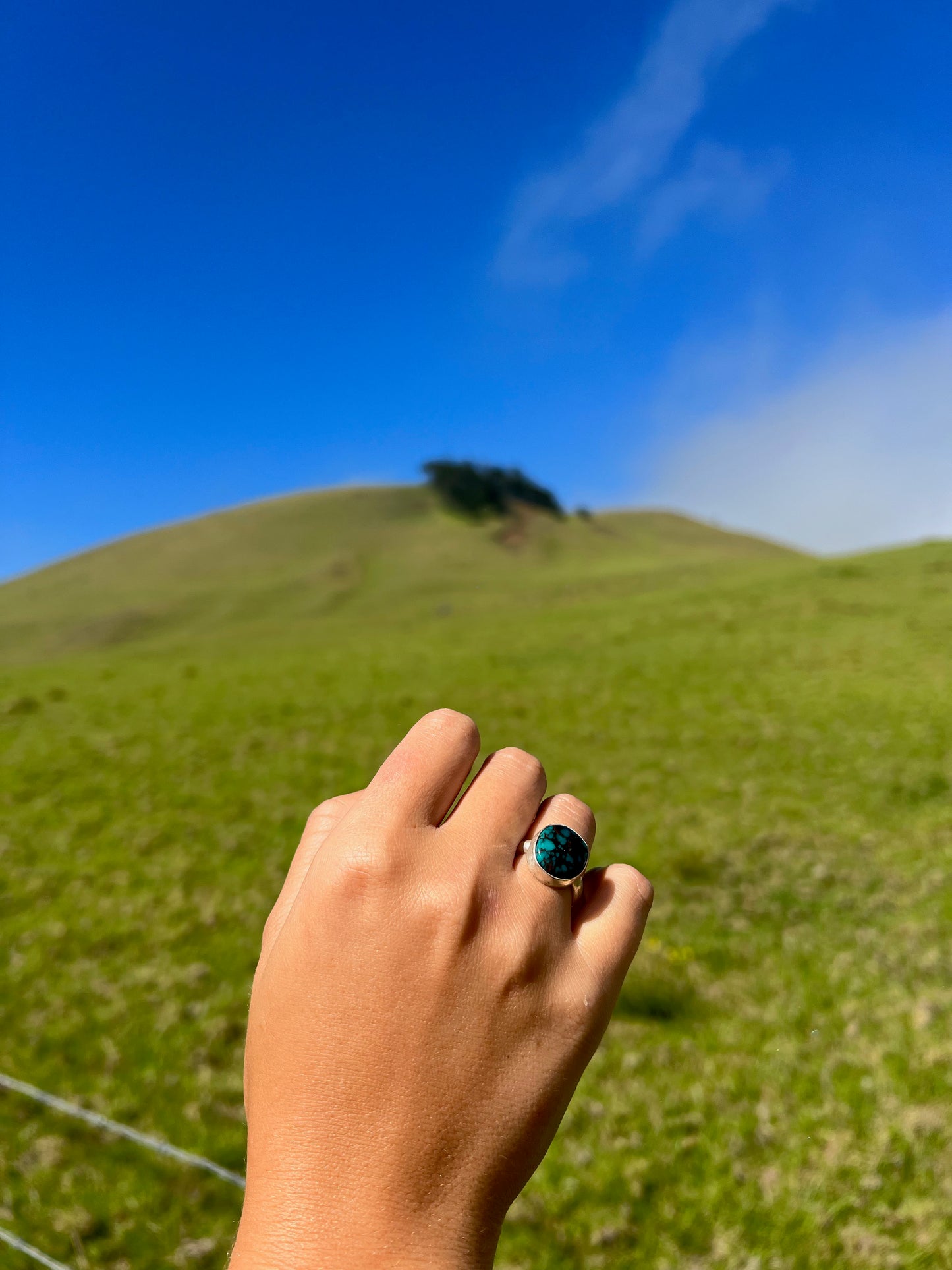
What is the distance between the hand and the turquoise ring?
33 mm

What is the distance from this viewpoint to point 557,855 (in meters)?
1.66

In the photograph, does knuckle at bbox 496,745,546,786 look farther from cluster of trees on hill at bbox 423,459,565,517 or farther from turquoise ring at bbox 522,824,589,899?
cluster of trees on hill at bbox 423,459,565,517

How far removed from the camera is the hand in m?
1.31

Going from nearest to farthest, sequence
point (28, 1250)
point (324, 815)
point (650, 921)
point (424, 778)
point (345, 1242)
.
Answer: point (345, 1242) → point (424, 778) → point (324, 815) → point (28, 1250) → point (650, 921)

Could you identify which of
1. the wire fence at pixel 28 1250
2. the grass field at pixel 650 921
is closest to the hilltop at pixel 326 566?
the grass field at pixel 650 921

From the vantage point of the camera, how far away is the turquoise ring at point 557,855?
1642 millimetres

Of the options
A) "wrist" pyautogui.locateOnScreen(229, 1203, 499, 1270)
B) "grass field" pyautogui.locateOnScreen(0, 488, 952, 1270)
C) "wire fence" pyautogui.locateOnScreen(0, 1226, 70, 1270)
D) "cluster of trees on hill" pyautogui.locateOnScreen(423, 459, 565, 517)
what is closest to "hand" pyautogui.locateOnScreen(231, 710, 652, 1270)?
"wrist" pyautogui.locateOnScreen(229, 1203, 499, 1270)

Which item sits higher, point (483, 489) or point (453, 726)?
point (483, 489)

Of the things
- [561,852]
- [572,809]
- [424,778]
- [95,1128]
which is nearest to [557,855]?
[561,852]

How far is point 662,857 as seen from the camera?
10.8 m

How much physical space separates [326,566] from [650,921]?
80167mm

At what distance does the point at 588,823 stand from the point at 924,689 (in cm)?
2186

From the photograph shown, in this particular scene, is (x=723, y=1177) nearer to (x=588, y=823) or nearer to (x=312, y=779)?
(x=588, y=823)

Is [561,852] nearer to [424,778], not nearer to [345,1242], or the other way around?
[424,778]
